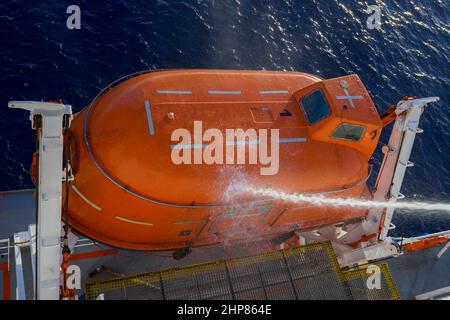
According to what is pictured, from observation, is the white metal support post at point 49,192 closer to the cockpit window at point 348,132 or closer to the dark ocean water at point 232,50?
the cockpit window at point 348,132

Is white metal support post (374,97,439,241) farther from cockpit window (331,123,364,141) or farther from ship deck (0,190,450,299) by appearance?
ship deck (0,190,450,299)

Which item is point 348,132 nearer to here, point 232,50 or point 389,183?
point 389,183

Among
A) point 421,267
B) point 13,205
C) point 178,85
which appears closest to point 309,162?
point 178,85

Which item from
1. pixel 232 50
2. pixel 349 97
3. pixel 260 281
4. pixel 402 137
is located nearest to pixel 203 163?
pixel 260 281

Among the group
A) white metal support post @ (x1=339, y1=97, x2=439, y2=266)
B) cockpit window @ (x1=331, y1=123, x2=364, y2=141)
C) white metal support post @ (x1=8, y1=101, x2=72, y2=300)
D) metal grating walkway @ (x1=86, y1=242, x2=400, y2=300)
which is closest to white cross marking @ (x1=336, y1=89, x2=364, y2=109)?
cockpit window @ (x1=331, y1=123, x2=364, y2=141)

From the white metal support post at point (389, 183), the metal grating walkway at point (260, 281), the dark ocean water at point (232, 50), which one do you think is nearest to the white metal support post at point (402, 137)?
the white metal support post at point (389, 183)

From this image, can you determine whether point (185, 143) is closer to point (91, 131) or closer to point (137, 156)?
point (137, 156)
